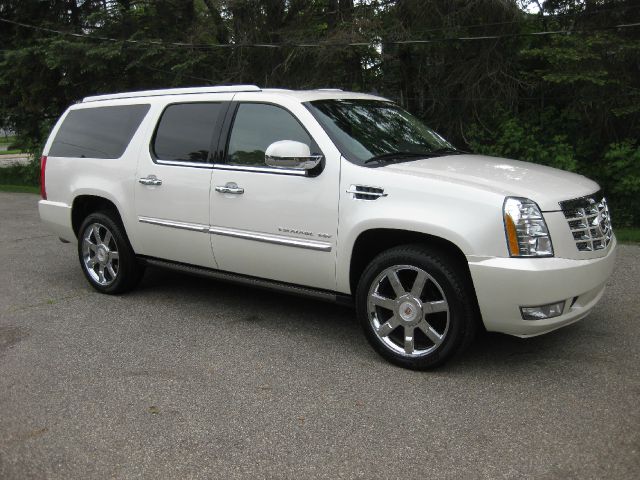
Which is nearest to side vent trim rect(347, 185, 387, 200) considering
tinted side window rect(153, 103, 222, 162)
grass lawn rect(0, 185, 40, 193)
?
tinted side window rect(153, 103, 222, 162)

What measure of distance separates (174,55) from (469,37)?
19.6 ft

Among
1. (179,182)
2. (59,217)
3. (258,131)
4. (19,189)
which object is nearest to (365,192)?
(258,131)

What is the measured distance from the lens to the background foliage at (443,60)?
393 inches

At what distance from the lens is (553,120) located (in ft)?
35.7

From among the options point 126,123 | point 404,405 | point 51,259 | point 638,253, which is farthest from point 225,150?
point 638,253

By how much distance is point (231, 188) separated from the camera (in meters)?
5.11

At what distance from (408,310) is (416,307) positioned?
65mm

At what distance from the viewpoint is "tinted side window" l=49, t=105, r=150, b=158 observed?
6086mm

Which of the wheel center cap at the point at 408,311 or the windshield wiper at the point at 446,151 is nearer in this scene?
the wheel center cap at the point at 408,311

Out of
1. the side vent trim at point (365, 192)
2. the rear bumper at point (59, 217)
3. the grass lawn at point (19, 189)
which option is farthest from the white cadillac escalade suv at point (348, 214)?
the grass lawn at point (19, 189)

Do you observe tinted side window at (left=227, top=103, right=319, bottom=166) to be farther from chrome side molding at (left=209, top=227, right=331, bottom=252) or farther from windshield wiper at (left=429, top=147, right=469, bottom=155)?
windshield wiper at (left=429, top=147, right=469, bottom=155)

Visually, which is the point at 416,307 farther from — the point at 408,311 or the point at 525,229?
the point at 525,229

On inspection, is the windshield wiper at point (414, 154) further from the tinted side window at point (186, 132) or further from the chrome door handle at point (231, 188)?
the tinted side window at point (186, 132)

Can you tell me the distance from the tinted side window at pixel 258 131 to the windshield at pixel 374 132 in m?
0.20
